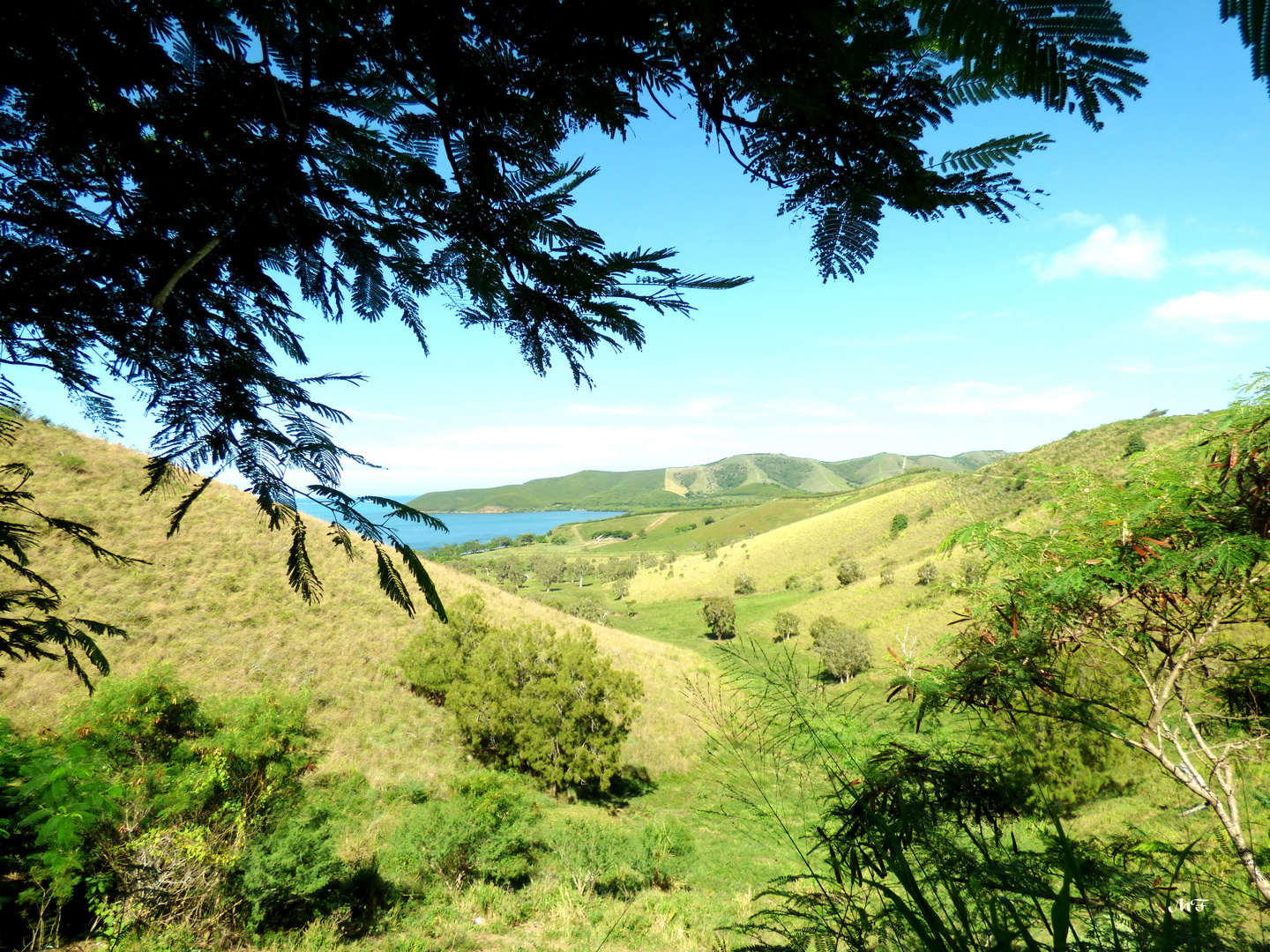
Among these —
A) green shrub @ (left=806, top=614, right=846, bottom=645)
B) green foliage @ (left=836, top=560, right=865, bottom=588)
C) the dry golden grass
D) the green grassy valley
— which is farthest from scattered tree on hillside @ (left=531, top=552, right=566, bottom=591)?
the dry golden grass

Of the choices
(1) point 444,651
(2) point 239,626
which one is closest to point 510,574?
(2) point 239,626

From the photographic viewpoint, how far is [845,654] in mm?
20062

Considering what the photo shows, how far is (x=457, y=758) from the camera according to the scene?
1241 centimetres

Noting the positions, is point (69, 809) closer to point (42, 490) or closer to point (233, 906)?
point (233, 906)

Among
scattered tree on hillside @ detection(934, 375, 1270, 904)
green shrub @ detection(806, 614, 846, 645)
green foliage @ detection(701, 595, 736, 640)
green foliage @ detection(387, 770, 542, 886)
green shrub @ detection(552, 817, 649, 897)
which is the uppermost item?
scattered tree on hillside @ detection(934, 375, 1270, 904)

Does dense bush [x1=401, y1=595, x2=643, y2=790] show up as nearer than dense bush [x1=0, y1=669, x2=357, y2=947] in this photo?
No

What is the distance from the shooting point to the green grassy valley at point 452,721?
5379mm

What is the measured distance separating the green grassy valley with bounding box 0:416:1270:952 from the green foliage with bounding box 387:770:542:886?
0.06m

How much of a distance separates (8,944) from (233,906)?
1.85 meters

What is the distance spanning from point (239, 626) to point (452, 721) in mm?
7070

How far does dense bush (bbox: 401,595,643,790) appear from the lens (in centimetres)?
1199

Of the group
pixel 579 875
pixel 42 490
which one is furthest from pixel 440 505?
pixel 579 875

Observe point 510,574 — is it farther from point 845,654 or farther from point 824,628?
point 845,654

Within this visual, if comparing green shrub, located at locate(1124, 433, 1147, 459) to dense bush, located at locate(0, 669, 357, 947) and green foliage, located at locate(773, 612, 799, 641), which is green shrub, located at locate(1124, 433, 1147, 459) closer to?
green foliage, located at locate(773, 612, 799, 641)
